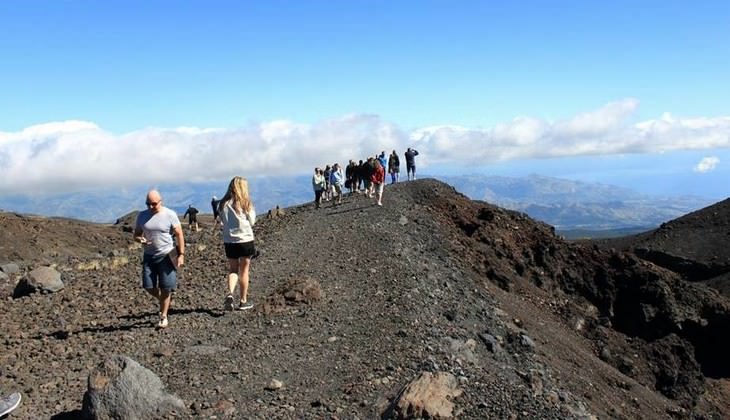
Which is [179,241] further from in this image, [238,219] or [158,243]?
[238,219]

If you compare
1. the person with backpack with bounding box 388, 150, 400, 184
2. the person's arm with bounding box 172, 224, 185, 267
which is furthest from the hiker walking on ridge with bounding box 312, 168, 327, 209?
the person's arm with bounding box 172, 224, 185, 267

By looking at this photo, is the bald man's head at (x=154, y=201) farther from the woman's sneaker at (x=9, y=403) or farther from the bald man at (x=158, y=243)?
the woman's sneaker at (x=9, y=403)

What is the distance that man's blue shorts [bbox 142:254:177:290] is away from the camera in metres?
9.92

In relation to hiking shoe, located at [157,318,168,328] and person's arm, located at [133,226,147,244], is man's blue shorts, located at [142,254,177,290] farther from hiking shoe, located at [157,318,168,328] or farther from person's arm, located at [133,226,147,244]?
hiking shoe, located at [157,318,168,328]

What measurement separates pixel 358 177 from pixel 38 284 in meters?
16.7

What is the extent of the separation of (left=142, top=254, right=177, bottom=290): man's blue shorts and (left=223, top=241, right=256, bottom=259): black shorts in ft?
3.61

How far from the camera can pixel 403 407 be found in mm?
7027

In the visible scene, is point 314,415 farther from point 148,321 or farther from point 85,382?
point 148,321

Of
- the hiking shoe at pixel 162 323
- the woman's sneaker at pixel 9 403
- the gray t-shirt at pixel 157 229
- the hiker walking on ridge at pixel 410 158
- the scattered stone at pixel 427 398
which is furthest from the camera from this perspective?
the hiker walking on ridge at pixel 410 158

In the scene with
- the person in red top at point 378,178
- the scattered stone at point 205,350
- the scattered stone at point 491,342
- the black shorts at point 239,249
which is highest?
the person in red top at point 378,178

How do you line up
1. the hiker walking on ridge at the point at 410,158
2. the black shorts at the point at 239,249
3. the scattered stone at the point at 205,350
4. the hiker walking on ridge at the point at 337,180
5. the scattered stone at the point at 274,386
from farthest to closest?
the hiker walking on ridge at the point at 410,158 → the hiker walking on ridge at the point at 337,180 → the black shorts at the point at 239,249 → the scattered stone at the point at 205,350 → the scattered stone at the point at 274,386

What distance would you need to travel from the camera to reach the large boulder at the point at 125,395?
6984 mm

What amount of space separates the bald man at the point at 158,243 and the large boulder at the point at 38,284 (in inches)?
256

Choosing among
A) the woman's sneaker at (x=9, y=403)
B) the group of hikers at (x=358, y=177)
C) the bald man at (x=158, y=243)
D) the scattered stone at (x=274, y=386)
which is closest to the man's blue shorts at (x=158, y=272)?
the bald man at (x=158, y=243)
